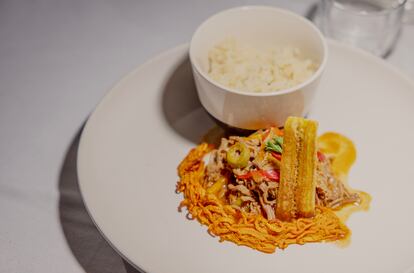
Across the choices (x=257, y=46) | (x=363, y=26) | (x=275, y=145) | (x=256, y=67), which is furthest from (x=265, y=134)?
(x=363, y=26)

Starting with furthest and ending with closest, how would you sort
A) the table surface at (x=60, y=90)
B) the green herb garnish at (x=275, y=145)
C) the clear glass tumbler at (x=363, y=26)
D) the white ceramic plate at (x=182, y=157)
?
the clear glass tumbler at (x=363, y=26) < the table surface at (x=60, y=90) < the green herb garnish at (x=275, y=145) < the white ceramic plate at (x=182, y=157)

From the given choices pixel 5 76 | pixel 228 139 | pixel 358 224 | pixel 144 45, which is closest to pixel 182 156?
pixel 228 139

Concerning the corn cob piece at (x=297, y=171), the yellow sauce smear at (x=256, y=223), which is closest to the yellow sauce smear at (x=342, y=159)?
the yellow sauce smear at (x=256, y=223)

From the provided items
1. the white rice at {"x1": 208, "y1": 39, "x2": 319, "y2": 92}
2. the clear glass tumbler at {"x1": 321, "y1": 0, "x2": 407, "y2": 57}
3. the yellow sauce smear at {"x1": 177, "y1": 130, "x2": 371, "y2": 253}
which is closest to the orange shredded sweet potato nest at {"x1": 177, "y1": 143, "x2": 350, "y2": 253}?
the yellow sauce smear at {"x1": 177, "y1": 130, "x2": 371, "y2": 253}

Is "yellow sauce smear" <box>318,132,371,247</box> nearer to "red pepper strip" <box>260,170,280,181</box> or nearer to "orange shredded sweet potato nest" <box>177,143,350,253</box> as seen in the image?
"orange shredded sweet potato nest" <box>177,143,350,253</box>

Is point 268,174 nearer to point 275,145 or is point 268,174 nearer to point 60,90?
point 275,145

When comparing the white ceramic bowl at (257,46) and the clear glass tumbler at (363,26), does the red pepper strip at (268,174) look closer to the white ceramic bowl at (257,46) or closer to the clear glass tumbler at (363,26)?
the white ceramic bowl at (257,46)
